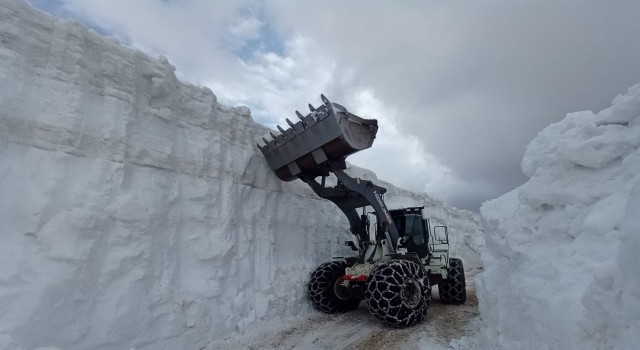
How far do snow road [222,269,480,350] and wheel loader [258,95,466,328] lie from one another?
33 cm

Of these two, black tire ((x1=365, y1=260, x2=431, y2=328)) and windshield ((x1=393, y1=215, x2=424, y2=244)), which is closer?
black tire ((x1=365, y1=260, x2=431, y2=328))

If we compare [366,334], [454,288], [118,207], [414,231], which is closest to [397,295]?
[366,334]

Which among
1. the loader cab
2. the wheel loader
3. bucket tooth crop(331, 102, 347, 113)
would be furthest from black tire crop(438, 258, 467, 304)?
bucket tooth crop(331, 102, 347, 113)

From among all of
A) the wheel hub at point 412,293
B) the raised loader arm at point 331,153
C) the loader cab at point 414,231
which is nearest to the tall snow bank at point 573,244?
the wheel hub at point 412,293

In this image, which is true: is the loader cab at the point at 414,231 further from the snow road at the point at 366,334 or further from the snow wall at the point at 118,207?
the snow wall at the point at 118,207

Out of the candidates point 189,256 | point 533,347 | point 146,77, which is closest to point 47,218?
point 189,256

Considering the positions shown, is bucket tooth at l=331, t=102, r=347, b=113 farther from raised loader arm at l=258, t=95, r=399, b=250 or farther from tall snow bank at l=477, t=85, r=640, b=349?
tall snow bank at l=477, t=85, r=640, b=349

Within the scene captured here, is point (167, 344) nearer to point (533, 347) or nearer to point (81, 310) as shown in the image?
point (81, 310)

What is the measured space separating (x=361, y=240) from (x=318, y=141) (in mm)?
3110

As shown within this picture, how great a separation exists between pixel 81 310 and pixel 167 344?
1.42 meters

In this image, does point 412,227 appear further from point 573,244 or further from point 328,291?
point 573,244

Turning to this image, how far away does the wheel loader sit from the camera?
6496 millimetres

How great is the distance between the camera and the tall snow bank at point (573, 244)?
2.35 metres

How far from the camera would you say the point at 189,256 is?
19.9 ft
